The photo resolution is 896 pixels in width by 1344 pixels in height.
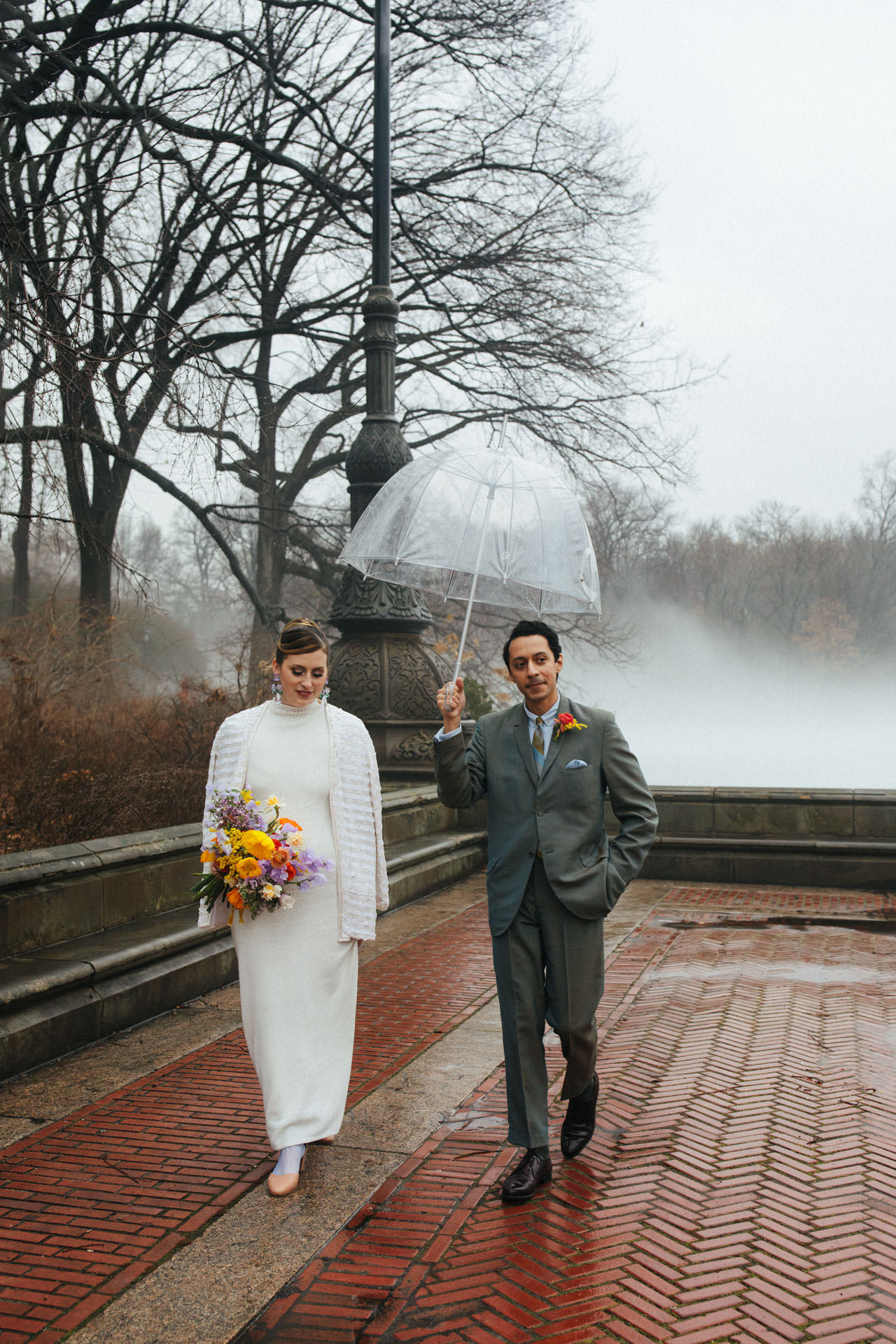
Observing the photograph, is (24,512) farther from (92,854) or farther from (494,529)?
(494,529)

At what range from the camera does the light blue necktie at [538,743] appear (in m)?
3.97

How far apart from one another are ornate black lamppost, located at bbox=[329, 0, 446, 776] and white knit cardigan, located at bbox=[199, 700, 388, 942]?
651cm

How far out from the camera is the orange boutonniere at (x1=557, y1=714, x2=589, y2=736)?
3.85 metres

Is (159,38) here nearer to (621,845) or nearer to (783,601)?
(621,845)

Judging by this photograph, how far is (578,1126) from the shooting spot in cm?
415

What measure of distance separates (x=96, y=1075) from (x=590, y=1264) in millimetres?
2633

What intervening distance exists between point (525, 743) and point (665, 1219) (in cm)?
158

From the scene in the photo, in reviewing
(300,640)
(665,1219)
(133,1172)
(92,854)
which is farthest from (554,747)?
(92,854)

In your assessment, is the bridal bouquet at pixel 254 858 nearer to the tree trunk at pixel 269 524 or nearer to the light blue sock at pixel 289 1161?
the light blue sock at pixel 289 1161

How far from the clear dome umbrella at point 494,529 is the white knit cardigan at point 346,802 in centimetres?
75

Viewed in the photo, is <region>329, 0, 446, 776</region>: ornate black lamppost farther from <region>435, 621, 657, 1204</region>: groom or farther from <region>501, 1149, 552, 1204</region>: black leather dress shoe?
<region>501, 1149, 552, 1204</region>: black leather dress shoe

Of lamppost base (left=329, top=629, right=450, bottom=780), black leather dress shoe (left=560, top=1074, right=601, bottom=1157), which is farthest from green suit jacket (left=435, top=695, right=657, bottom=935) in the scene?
lamppost base (left=329, top=629, right=450, bottom=780)

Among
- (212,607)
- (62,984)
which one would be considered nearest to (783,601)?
(212,607)

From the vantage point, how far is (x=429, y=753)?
11.1 metres
